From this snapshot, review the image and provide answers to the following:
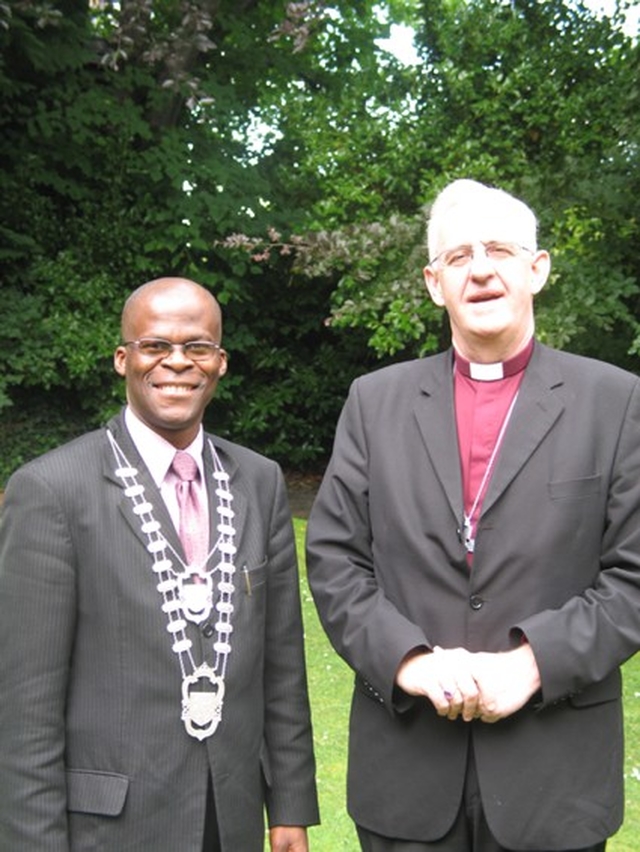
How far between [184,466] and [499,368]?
0.89 metres

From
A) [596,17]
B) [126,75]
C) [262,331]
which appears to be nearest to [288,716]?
[596,17]

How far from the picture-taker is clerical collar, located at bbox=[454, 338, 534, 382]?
9.46 ft

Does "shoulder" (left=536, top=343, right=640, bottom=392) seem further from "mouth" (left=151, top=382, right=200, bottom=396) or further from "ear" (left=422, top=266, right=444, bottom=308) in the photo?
"mouth" (left=151, top=382, right=200, bottom=396)

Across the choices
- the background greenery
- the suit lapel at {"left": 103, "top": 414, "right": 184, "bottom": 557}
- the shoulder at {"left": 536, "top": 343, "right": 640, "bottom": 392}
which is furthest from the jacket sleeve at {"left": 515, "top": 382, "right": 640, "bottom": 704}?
the background greenery

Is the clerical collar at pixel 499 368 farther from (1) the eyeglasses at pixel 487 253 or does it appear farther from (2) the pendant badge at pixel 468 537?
(2) the pendant badge at pixel 468 537

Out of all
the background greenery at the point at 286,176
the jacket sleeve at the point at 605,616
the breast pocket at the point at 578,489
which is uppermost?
the background greenery at the point at 286,176

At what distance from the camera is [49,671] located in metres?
2.54

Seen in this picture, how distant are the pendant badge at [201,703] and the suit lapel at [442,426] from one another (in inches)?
29.4

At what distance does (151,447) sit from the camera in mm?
2803

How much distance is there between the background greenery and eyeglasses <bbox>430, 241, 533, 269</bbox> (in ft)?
15.5

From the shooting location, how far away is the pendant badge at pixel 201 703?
2.64 metres

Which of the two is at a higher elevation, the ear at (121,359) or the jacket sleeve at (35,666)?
the ear at (121,359)

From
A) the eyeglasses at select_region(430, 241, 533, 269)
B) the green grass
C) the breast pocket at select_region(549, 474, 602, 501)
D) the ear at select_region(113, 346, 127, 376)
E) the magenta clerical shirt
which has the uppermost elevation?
the eyeglasses at select_region(430, 241, 533, 269)

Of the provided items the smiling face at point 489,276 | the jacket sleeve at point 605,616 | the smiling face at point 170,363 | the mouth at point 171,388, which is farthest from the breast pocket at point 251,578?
the smiling face at point 489,276
